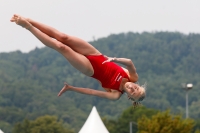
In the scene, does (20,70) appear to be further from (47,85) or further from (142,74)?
(142,74)

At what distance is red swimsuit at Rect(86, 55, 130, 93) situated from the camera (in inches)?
Result: 590

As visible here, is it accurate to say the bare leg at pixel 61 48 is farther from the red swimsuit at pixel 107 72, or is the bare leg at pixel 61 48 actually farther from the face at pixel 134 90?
the face at pixel 134 90

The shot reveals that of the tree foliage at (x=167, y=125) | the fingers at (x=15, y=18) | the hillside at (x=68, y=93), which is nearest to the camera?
the fingers at (x=15, y=18)

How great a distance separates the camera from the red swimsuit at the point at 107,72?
14992 mm

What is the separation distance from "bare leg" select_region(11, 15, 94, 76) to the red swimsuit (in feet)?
0.42

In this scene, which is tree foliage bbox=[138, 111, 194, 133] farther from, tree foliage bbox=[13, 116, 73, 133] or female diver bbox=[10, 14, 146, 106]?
tree foliage bbox=[13, 116, 73, 133]

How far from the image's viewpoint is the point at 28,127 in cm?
9319

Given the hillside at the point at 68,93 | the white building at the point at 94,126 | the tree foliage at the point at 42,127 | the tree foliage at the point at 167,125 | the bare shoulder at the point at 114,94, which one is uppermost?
the hillside at the point at 68,93

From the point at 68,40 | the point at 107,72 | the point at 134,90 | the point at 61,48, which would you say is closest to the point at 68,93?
the point at 107,72

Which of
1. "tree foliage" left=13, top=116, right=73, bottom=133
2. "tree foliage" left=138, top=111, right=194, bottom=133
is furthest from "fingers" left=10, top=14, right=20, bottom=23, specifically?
"tree foliage" left=13, top=116, right=73, bottom=133

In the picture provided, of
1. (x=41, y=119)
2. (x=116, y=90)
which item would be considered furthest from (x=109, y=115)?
(x=116, y=90)

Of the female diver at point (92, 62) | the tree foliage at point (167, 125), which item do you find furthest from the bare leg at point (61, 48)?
the tree foliage at point (167, 125)

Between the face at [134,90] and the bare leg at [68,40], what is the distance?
2.98ft

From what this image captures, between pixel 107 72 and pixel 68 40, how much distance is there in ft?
3.32
